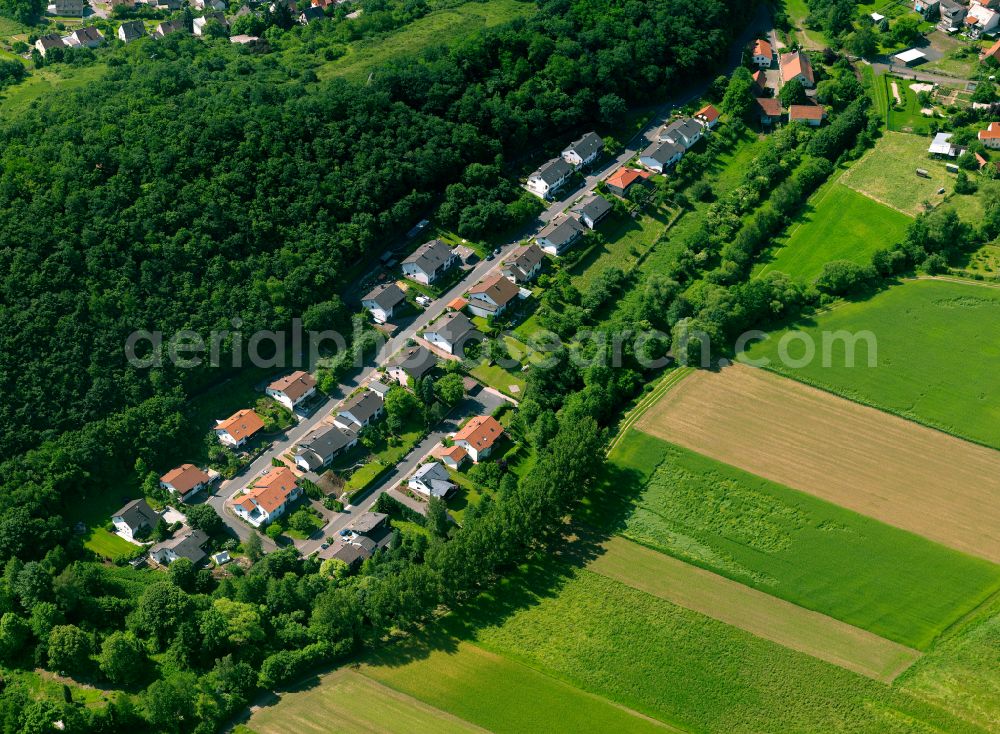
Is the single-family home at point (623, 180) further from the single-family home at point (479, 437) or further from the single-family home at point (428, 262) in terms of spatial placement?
the single-family home at point (479, 437)

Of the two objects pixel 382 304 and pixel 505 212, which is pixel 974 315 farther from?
pixel 382 304

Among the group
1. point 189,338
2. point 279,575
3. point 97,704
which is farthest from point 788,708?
point 189,338

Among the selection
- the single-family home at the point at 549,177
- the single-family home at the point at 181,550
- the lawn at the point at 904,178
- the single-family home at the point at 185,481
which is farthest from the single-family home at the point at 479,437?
the lawn at the point at 904,178

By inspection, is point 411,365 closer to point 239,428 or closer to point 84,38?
point 239,428

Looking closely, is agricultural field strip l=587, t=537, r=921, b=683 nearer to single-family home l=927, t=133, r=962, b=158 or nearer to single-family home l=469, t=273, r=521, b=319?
single-family home l=469, t=273, r=521, b=319

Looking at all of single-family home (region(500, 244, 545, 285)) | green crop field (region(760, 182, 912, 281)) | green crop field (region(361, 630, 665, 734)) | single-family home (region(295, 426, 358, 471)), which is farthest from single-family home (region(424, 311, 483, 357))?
green crop field (region(361, 630, 665, 734))

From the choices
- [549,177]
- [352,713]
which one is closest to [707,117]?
[549,177]
